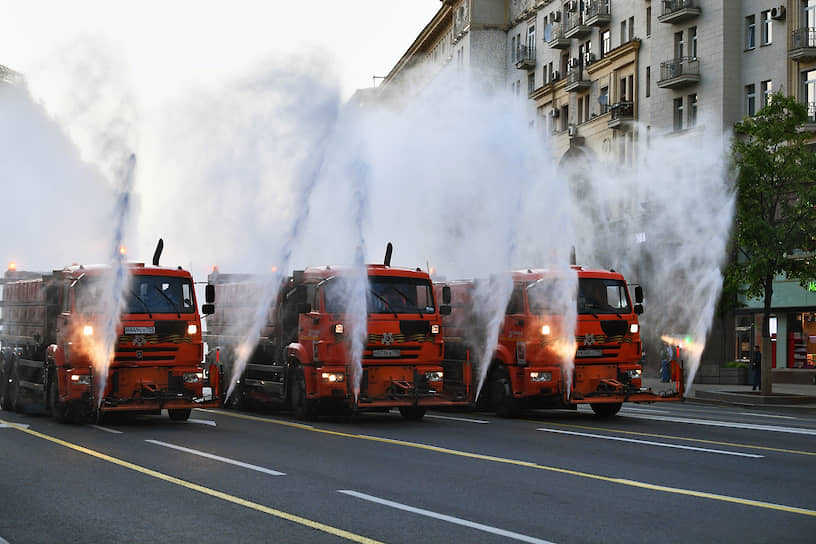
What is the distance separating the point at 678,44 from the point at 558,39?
13.4 metres

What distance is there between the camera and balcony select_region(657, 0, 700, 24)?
53.6 meters

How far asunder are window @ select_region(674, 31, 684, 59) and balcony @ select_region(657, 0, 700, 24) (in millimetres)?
673

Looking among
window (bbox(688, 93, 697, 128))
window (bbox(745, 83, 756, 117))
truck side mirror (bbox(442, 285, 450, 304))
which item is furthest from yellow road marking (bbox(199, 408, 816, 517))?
window (bbox(688, 93, 697, 128))

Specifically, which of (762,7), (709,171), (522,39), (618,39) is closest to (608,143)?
(618,39)

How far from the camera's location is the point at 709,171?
36781mm

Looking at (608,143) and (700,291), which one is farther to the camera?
(608,143)

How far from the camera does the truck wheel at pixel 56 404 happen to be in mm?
22297

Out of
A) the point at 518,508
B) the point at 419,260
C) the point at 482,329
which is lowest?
the point at 518,508

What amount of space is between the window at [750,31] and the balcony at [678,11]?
2503mm

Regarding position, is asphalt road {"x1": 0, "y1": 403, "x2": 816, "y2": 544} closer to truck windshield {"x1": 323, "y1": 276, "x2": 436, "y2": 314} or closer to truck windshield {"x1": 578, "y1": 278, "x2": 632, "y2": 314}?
truck windshield {"x1": 323, "y1": 276, "x2": 436, "y2": 314}

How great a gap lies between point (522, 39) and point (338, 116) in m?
51.1

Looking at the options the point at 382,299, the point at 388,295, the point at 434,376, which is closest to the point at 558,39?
the point at 388,295

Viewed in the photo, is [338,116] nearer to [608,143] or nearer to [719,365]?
[719,365]

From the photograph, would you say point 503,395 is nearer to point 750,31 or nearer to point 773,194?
point 773,194
